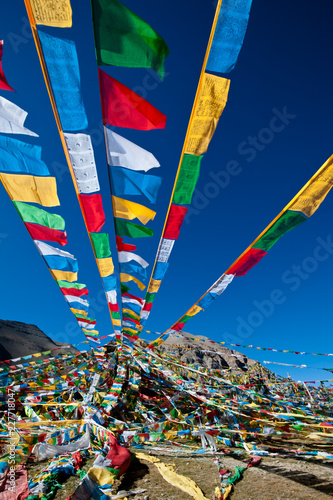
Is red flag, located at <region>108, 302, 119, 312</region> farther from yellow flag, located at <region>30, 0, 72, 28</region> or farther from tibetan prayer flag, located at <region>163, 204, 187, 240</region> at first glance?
yellow flag, located at <region>30, 0, 72, 28</region>

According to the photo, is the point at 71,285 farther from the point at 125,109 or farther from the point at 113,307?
the point at 125,109

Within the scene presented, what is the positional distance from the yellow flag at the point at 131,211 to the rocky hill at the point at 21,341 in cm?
2818

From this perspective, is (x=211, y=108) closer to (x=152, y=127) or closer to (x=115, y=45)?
(x=152, y=127)

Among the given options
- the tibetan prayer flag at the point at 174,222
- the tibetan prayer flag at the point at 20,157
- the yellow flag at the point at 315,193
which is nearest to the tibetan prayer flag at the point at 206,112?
the tibetan prayer flag at the point at 174,222

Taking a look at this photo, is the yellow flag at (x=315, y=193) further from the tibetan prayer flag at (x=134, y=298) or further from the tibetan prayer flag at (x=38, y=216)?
the tibetan prayer flag at (x=134, y=298)

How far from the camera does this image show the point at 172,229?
4.72m

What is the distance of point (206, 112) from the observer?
2.93m

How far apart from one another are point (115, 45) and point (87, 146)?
4.12ft

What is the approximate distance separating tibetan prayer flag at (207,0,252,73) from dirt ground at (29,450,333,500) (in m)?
4.95

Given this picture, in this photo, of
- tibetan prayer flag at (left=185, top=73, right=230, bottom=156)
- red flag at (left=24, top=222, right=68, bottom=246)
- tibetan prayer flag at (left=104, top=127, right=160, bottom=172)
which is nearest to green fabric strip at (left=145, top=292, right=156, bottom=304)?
red flag at (left=24, top=222, right=68, bottom=246)

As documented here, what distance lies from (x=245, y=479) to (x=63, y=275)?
535 centimetres

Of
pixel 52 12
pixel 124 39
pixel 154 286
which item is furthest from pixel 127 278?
pixel 52 12

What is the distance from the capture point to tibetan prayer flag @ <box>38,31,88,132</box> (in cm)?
239

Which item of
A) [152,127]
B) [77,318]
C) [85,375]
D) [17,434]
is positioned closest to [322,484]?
[17,434]
